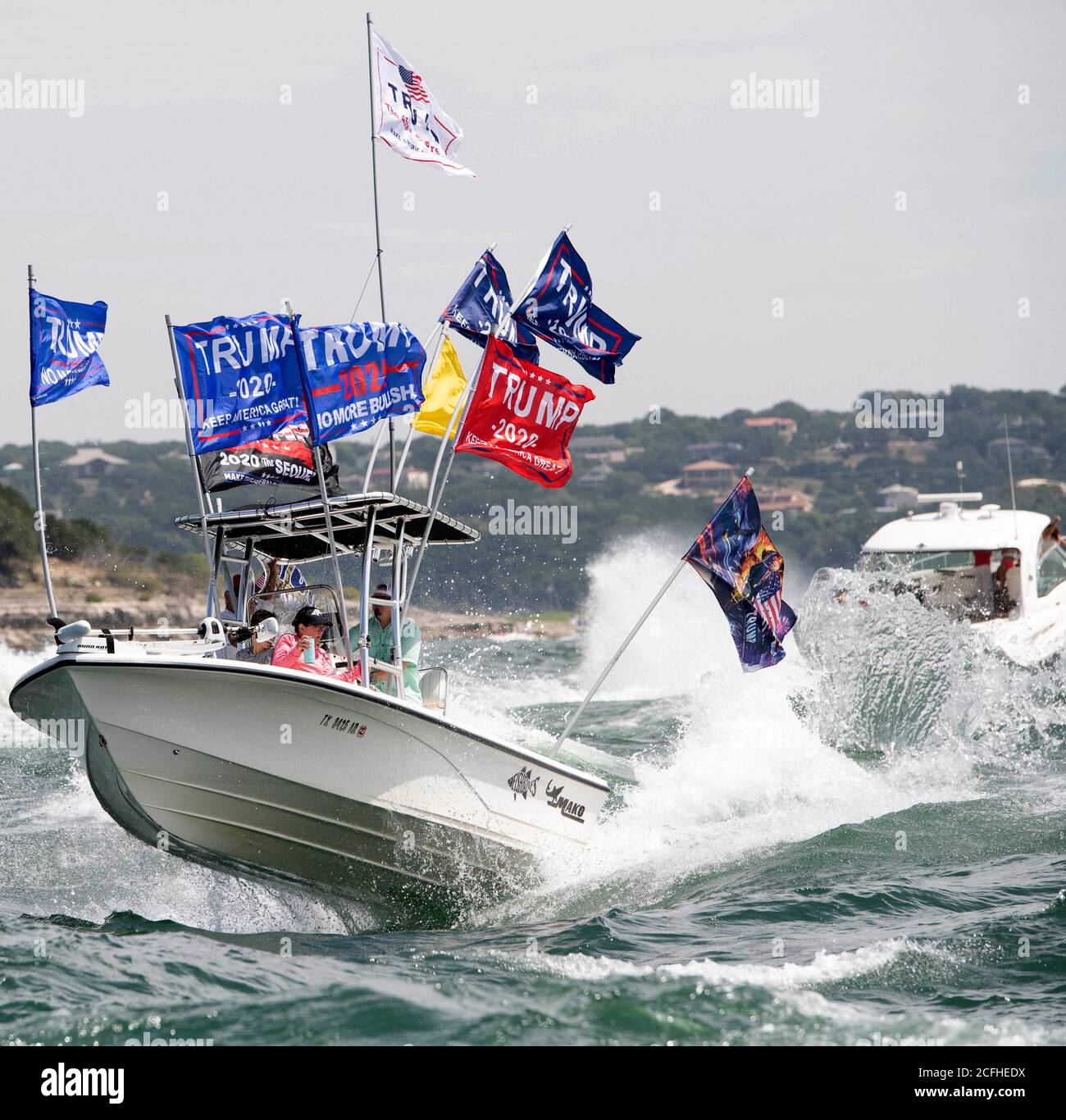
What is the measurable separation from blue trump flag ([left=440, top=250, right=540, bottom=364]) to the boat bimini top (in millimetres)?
1475

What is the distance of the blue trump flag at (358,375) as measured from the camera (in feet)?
29.0

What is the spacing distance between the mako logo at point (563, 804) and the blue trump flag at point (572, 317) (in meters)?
3.31

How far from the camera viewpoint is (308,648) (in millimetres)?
9008

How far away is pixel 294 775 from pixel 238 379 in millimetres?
2608

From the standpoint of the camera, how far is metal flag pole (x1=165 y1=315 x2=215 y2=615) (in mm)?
8805

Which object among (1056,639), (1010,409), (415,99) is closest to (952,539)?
(1056,639)

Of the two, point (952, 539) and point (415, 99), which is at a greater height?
point (415, 99)

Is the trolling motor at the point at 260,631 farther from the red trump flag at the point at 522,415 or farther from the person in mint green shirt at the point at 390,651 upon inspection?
the red trump flag at the point at 522,415

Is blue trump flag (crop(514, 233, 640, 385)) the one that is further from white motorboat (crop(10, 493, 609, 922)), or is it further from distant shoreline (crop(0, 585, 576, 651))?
distant shoreline (crop(0, 585, 576, 651))

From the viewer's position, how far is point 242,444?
28.7ft

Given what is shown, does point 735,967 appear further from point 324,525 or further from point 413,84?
point 413,84
